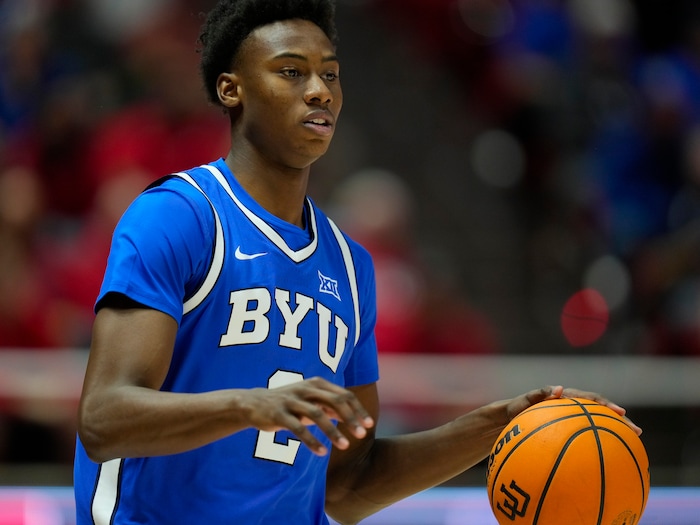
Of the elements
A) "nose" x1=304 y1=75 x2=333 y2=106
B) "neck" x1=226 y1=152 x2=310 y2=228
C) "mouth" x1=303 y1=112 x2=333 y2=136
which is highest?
"nose" x1=304 y1=75 x2=333 y2=106

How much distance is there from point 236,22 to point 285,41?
0.18 metres

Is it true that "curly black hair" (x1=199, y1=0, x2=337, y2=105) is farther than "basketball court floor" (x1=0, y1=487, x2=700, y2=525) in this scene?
No

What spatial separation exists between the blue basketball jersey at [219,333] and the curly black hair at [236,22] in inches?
13.8

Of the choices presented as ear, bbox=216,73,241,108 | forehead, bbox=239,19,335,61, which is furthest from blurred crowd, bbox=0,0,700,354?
forehead, bbox=239,19,335,61

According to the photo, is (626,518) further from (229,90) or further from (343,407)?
(229,90)

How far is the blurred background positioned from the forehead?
275 cm

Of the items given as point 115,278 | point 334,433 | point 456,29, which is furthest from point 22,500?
point 456,29

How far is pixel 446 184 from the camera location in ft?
27.2

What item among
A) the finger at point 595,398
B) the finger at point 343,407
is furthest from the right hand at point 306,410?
Answer: the finger at point 595,398

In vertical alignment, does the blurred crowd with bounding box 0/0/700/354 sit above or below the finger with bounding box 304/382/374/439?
above

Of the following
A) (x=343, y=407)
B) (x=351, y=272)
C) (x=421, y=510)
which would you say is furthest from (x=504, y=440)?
(x=421, y=510)

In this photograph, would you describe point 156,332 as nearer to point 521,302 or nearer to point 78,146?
point 78,146

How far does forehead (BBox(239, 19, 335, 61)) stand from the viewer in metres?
2.92

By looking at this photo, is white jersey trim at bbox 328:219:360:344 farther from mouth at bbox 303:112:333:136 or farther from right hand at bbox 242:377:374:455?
right hand at bbox 242:377:374:455
